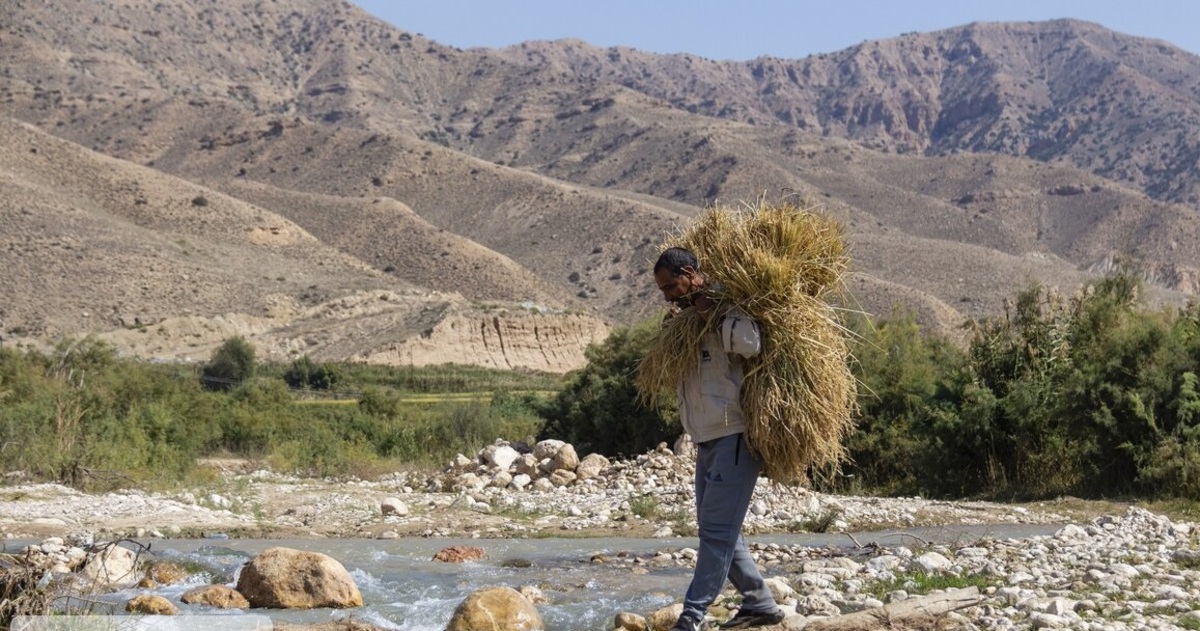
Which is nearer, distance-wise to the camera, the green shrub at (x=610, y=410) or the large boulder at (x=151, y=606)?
the large boulder at (x=151, y=606)

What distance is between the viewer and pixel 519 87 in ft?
515

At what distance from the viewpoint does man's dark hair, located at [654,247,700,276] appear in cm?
683

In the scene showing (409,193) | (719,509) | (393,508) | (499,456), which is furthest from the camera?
(409,193)

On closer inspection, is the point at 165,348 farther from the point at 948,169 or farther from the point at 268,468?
the point at 948,169

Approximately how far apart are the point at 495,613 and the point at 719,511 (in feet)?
7.21

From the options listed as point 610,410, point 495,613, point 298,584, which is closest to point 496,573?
point 298,584

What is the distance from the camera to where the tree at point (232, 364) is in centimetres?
4741

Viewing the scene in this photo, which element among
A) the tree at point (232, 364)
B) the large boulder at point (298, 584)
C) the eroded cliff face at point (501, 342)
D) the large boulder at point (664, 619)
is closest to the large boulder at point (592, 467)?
the large boulder at point (298, 584)

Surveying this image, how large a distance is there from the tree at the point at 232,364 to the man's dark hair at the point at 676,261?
41252 millimetres

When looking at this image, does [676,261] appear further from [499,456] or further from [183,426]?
[183,426]

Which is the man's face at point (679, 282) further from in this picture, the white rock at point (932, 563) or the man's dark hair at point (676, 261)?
the white rock at point (932, 563)

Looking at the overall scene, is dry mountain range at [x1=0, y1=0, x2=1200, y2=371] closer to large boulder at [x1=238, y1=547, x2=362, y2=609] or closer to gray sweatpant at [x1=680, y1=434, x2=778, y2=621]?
large boulder at [x1=238, y1=547, x2=362, y2=609]

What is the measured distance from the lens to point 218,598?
9578 millimetres

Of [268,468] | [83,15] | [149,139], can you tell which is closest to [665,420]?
[268,468]
